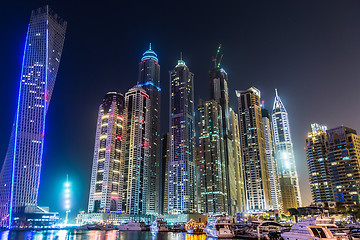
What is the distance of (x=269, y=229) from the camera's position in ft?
315

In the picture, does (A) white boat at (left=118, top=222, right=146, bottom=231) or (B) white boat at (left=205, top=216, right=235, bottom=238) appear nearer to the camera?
(B) white boat at (left=205, top=216, right=235, bottom=238)

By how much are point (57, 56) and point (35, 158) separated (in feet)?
202

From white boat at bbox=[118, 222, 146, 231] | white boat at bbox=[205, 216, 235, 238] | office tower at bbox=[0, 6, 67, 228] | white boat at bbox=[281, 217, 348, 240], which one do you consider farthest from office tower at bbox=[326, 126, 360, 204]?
office tower at bbox=[0, 6, 67, 228]

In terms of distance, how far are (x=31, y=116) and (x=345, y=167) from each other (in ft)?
660

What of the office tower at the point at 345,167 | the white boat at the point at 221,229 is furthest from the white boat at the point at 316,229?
the office tower at the point at 345,167

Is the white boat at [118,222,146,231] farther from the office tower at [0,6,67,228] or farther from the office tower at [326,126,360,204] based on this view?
the office tower at [326,126,360,204]

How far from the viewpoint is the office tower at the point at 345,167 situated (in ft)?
593

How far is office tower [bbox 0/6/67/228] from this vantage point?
148 m

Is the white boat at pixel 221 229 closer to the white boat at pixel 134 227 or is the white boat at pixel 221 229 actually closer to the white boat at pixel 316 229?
the white boat at pixel 316 229

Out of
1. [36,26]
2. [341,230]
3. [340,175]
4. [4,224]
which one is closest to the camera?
[341,230]

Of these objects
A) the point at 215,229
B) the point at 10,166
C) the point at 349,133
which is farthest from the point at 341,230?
the point at 10,166

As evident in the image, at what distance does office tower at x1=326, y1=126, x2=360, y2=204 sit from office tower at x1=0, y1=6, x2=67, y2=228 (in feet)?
626

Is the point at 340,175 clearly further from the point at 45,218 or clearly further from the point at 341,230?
the point at 45,218

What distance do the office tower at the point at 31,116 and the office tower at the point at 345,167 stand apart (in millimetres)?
190828
